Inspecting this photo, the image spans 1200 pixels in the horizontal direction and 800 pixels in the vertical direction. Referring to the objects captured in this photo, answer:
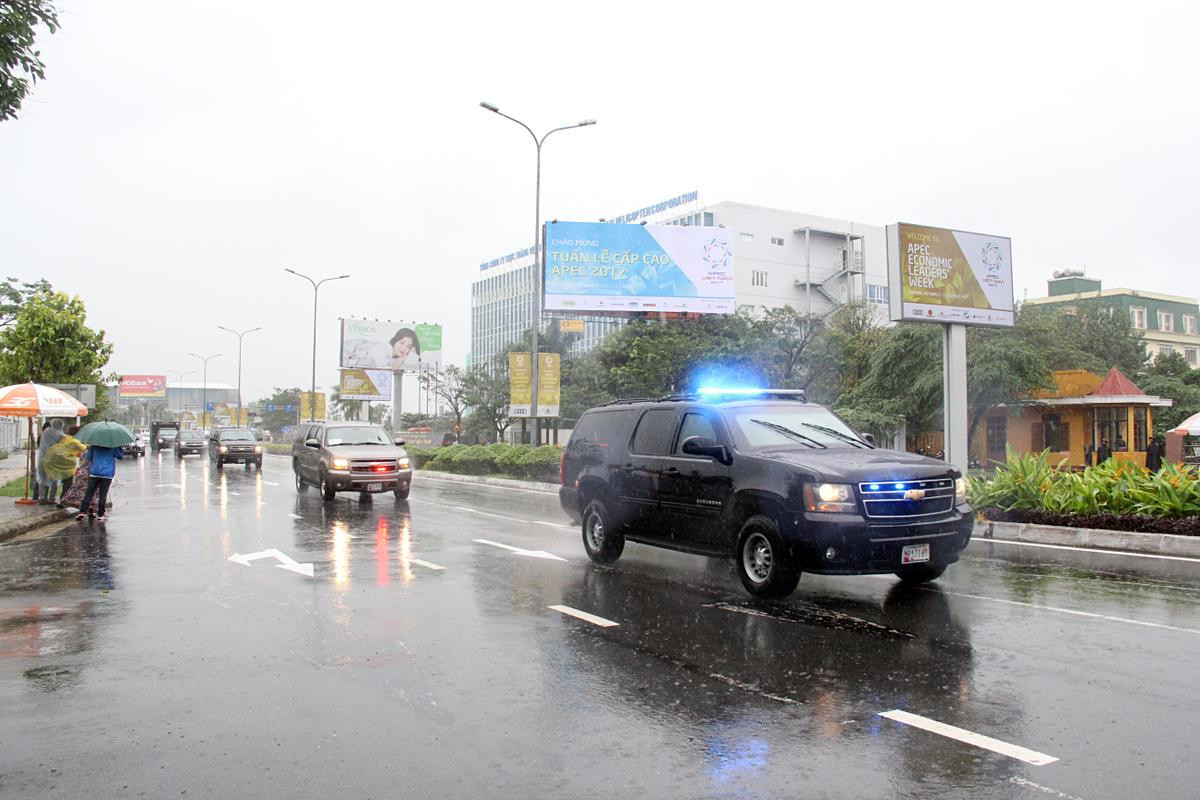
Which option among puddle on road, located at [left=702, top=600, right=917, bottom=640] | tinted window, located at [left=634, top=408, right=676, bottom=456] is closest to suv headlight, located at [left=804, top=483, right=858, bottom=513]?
puddle on road, located at [left=702, top=600, right=917, bottom=640]

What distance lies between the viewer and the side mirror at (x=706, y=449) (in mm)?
8508

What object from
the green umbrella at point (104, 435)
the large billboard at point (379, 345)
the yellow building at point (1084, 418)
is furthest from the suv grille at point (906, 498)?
the large billboard at point (379, 345)

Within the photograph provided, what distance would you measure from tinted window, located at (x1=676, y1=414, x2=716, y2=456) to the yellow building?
30.6 meters

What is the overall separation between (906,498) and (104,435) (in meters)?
13.2

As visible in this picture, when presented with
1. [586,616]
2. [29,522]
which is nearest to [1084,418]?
[586,616]

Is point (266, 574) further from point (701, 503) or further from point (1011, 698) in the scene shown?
point (1011, 698)

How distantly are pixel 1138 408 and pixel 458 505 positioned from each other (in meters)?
30.7

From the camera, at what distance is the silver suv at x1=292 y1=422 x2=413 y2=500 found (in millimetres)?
18859

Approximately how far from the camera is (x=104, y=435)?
15.0m

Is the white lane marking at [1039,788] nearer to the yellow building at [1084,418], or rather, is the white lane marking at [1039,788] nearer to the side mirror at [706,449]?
the side mirror at [706,449]

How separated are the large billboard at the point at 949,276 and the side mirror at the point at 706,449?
11.5 meters

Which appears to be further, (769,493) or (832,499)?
(769,493)

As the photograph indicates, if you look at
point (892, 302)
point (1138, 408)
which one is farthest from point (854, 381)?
point (892, 302)

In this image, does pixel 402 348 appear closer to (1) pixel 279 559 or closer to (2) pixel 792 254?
(2) pixel 792 254
